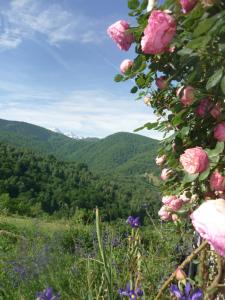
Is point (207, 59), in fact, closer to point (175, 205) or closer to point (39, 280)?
point (175, 205)

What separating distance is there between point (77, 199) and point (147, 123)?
5396 cm

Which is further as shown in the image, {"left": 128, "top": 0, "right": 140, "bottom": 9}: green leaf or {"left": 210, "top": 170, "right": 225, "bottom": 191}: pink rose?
{"left": 128, "top": 0, "right": 140, "bottom": 9}: green leaf

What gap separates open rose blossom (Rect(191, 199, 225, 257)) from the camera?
822 millimetres

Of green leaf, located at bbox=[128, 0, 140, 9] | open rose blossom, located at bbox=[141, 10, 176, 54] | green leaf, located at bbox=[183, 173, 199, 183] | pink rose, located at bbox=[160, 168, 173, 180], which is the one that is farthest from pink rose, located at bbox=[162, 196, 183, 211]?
green leaf, located at bbox=[128, 0, 140, 9]

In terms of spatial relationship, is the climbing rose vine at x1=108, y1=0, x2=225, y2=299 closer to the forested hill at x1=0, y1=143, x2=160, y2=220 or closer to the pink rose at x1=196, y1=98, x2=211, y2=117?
the pink rose at x1=196, y1=98, x2=211, y2=117

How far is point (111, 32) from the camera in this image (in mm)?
1609

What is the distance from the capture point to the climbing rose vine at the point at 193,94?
1.02m

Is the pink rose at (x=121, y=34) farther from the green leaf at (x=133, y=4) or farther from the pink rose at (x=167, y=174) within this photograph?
the pink rose at (x=167, y=174)

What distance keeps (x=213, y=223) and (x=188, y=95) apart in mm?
657

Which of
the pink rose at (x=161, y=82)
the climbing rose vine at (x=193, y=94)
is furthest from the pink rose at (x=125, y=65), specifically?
the pink rose at (x=161, y=82)

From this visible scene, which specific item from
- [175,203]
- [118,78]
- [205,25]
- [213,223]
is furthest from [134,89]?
[213,223]

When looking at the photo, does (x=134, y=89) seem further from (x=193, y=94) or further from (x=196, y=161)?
(x=196, y=161)

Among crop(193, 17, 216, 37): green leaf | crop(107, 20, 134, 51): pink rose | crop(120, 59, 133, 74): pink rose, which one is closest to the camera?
crop(193, 17, 216, 37): green leaf

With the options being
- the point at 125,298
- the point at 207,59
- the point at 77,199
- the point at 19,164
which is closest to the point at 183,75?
the point at 207,59
